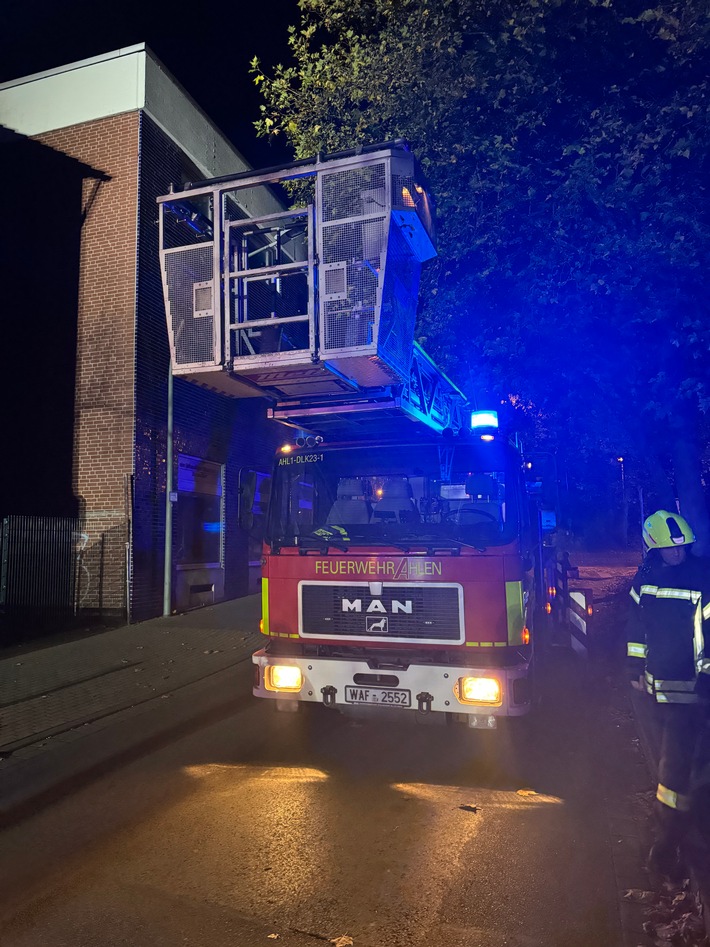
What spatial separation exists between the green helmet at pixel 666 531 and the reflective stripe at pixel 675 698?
799mm

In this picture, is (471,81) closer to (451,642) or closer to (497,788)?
(451,642)

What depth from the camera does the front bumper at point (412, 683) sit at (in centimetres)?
438

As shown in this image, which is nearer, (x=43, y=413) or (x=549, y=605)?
(x=549, y=605)

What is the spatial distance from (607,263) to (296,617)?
540 cm

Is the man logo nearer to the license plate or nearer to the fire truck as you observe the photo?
the fire truck

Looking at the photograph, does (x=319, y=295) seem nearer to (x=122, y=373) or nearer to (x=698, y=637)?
(x=698, y=637)

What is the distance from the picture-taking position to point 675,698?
11.1 feet

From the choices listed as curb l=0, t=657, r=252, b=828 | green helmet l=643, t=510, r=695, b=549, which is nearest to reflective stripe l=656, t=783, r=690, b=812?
green helmet l=643, t=510, r=695, b=549

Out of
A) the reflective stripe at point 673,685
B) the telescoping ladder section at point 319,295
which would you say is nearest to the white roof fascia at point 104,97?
the telescoping ladder section at point 319,295

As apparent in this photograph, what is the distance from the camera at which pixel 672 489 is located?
441 inches

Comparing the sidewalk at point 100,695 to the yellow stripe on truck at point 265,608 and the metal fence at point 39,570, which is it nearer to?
the metal fence at point 39,570

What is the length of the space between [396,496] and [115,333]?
8.56 m

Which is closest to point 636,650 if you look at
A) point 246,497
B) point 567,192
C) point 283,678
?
point 283,678

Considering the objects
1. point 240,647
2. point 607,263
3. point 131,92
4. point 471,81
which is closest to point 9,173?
point 131,92
